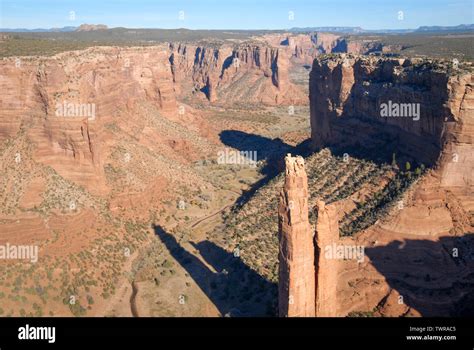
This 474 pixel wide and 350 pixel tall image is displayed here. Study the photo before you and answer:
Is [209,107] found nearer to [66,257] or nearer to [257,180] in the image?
[257,180]

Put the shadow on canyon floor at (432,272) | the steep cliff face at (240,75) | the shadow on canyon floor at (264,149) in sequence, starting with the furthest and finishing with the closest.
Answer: the steep cliff face at (240,75)
the shadow on canyon floor at (264,149)
the shadow on canyon floor at (432,272)

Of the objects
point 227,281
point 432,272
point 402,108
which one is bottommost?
point 227,281

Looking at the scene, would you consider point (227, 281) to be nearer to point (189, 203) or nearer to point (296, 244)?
point (296, 244)

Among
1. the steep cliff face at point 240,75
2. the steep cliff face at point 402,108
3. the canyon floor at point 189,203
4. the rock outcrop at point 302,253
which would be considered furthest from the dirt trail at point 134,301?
the steep cliff face at point 240,75

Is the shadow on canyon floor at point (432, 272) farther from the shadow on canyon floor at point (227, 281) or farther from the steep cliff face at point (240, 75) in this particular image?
the steep cliff face at point (240, 75)

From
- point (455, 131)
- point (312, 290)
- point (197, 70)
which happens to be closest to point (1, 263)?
point (312, 290)

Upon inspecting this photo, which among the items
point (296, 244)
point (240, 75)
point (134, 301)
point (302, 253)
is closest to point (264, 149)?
point (134, 301)
